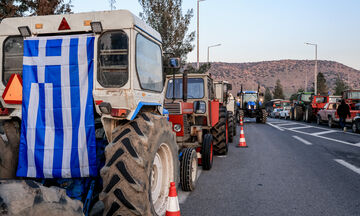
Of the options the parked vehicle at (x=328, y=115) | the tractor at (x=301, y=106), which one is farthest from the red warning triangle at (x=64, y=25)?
the tractor at (x=301, y=106)

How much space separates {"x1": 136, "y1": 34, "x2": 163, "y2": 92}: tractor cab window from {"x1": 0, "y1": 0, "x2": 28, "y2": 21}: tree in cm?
1134

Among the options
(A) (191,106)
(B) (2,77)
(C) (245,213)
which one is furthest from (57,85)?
(A) (191,106)

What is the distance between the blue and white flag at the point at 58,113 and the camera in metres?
3.11

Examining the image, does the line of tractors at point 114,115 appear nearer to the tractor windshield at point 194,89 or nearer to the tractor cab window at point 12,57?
the tractor cab window at point 12,57

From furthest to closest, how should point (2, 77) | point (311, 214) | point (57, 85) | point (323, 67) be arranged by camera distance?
point (323, 67) < point (311, 214) < point (2, 77) < point (57, 85)

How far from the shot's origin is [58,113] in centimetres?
315

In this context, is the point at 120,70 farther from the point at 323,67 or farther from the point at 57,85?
the point at 323,67

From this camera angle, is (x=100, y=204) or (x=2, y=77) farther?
(x=2, y=77)

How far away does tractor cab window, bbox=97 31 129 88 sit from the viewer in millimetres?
3279

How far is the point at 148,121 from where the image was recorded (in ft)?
10.5

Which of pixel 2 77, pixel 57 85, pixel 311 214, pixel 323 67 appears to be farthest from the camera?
pixel 323 67

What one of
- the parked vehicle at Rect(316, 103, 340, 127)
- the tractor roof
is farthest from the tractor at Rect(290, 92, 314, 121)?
the tractor roof

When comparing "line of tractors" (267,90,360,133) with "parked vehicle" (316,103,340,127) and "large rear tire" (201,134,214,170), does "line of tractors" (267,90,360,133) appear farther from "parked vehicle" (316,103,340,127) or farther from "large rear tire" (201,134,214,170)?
"large rear tire" (201,134,214,170)

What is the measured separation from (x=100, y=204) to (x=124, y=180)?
1.03 ft
